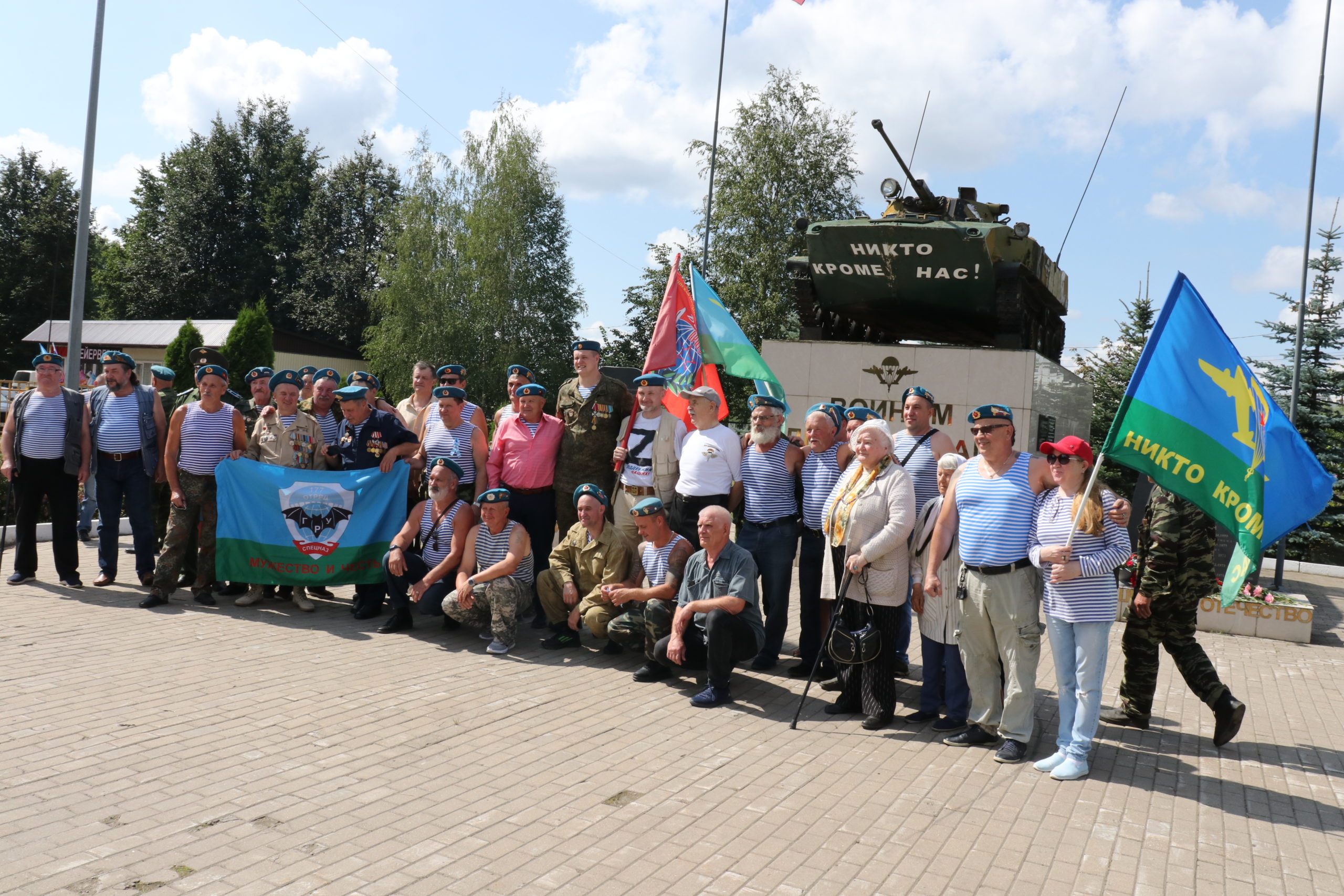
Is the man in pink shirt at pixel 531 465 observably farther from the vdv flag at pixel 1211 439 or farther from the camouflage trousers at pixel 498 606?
the vdv flag at pixel 1211 439

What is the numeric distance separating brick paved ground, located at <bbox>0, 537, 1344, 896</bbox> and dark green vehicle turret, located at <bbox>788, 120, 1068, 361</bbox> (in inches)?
268

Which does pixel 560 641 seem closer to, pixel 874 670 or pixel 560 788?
pixel 874 670

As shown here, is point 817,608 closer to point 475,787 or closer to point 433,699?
point 433,699

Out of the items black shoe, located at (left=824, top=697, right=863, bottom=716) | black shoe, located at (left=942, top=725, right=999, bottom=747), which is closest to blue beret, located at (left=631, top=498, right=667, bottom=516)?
black shoe, located at (left=824, top=697, right=863, bottom=716)

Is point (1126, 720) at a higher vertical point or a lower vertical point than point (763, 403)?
lower

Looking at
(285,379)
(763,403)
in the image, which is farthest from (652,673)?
(285,379)

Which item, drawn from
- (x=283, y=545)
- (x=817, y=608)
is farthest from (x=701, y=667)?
(x=283, y=545)

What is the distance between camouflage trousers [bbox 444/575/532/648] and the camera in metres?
7.10

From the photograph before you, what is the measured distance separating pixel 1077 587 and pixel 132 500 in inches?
291

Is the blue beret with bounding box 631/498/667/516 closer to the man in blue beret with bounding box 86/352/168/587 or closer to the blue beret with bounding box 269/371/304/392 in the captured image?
the blue beret with bounding box 269/371/304/392

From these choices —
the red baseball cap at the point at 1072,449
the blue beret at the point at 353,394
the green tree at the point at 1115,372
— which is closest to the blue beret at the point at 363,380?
the blue beret at the point at 353,394

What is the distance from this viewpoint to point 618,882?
368 cm

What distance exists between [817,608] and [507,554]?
2.18 meters

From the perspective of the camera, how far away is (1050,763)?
5.16 metres
